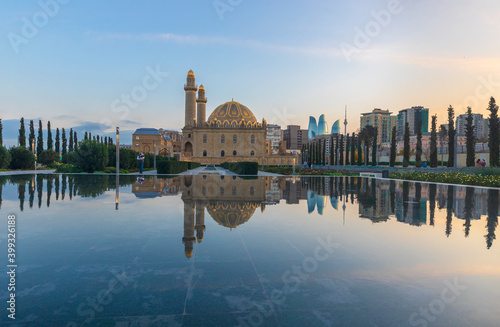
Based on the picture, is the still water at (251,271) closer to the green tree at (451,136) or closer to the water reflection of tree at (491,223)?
the water reflection of tree at (491,223)

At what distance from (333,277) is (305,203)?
4.72 meters

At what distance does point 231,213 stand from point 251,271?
2.93 metres

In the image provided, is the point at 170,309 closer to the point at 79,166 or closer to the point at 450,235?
the point at 450,235

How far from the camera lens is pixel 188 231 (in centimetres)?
432

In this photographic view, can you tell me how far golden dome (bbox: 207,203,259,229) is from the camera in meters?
4.99

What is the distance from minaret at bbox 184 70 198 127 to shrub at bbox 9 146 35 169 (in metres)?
42.3

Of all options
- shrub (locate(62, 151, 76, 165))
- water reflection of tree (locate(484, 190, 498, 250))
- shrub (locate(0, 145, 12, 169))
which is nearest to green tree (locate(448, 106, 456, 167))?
water reflection of tree (locate(484, 190, 498, 250))

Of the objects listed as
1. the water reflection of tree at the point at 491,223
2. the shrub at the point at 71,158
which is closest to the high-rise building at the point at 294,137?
the shrub at the point at 71,158

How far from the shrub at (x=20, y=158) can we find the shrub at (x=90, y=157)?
8191mm

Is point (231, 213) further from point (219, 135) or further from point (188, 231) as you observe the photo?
point (219, 135)

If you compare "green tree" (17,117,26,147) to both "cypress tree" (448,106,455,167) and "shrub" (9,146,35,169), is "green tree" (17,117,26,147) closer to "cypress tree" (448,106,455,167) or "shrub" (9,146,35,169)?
"shrub" (9,146,35,169)

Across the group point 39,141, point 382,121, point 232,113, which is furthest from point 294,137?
point 39,141

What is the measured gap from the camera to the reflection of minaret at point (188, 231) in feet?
11.4

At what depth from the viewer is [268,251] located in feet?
11.4
